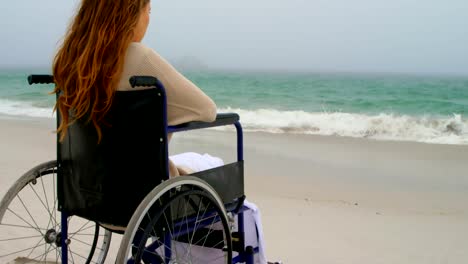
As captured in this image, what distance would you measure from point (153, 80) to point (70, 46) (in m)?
0.33

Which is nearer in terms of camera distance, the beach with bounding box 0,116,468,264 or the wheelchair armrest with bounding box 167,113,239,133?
the wheelchair armrest with bounding box 167,113,239,133

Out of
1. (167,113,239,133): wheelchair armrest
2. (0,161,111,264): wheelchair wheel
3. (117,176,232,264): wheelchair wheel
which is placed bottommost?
(0,161,111,264): wheelchair wheel

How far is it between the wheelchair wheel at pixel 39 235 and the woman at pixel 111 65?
0.35 m

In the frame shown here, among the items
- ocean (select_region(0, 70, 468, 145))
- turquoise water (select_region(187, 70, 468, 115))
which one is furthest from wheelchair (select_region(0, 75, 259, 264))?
turquoise water (select_region(187, 70, 468, 115))

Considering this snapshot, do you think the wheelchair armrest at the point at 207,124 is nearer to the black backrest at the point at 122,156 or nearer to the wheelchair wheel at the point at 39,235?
the black backrest at the point at 122,156

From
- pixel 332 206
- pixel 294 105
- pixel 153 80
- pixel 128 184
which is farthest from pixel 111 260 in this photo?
pixel 294 105

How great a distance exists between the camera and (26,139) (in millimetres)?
7504

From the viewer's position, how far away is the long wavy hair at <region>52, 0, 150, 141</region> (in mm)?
1528

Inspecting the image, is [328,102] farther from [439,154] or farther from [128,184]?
[128,184]

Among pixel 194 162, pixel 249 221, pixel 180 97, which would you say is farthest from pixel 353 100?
pixel 180 97

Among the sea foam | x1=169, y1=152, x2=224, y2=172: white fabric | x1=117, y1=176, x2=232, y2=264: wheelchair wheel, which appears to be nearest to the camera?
x1=117, y1=176, x2=232, y2=264: wheelchair wheel

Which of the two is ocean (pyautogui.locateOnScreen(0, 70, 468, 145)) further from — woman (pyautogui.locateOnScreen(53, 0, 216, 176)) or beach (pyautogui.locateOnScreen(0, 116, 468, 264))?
woman (pyautogui.locateOnScreen(53, 0, 216, 176))

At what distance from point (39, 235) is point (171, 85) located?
54.0 inches

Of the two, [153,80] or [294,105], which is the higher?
[153,80]
